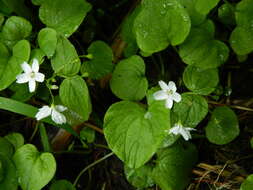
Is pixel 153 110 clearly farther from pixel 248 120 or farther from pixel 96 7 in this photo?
pixel 96 7

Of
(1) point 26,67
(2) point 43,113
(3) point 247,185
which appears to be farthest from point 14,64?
(3) point 247,185

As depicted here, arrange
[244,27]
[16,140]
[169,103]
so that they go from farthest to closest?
[16,140] → [244,27] → [169,103]

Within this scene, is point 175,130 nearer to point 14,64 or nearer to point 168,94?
point 168,94

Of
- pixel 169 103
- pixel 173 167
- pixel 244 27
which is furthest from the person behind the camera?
pixel 173 167

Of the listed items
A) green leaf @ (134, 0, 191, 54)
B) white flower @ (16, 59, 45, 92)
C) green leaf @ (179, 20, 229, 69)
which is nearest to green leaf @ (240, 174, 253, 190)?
green leaf @ (179, 20, 229, 69)

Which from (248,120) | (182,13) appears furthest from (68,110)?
(248,120)

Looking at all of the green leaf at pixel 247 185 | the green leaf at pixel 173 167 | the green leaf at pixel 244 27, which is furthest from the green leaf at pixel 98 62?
the green leaf at pixel 247 185

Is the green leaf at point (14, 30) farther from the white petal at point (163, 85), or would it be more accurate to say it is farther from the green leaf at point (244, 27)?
the green leaf at point (244, 27)
